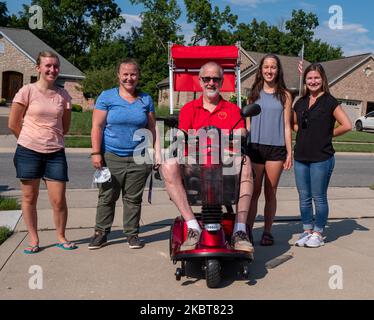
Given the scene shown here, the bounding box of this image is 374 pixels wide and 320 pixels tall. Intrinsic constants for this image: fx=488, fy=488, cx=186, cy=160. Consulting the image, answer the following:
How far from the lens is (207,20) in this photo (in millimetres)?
53750

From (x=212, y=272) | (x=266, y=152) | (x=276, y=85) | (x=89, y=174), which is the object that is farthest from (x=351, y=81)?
(x=212, y=272)

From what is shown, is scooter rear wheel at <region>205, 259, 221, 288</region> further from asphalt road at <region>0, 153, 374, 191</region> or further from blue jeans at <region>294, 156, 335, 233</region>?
asphalt road at <region>0, 153, 374, 191</region>

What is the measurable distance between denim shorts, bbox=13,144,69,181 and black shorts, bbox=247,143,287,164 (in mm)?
2017

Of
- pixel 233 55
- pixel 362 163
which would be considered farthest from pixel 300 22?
pixel 233 55

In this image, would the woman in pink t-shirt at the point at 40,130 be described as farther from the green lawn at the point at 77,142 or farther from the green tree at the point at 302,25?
the green tree at the point at 302,25

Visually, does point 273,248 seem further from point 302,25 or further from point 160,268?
point 302,25

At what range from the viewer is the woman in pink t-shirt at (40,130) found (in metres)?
4.77

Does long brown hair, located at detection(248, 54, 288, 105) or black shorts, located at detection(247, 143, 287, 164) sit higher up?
long brown hair, located at detection(248, 54, 288, 105)

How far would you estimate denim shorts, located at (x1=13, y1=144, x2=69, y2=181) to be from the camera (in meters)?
4.82

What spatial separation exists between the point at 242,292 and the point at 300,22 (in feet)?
228

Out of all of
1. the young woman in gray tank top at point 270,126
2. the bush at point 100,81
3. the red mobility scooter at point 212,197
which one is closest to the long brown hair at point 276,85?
the young woman in gray tank top at point 270,126

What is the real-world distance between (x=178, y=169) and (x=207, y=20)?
51.9m

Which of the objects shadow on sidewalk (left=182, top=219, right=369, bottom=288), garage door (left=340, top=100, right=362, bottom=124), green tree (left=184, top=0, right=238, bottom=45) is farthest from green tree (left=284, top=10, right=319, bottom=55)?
shadow on sidewalk (left=182, top=219, right=369, bottom=288)

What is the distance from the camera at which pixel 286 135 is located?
530 cm
